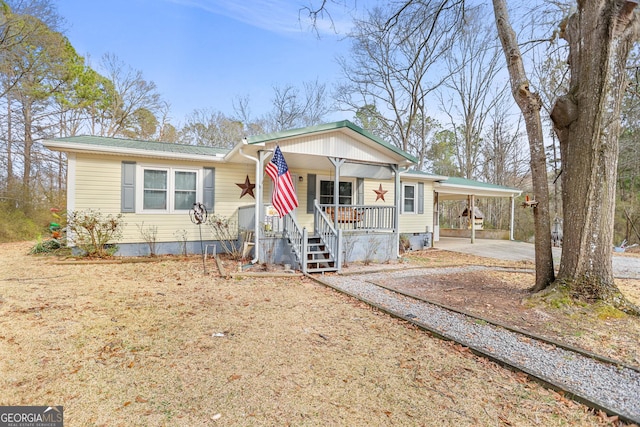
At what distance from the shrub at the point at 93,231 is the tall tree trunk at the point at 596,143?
9.45 metres

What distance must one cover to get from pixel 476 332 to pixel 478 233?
16817 mm

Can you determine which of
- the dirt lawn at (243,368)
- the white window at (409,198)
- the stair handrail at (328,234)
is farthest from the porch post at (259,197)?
the white window at (409,198)

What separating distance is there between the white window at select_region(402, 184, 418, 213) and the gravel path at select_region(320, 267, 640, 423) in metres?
7.66

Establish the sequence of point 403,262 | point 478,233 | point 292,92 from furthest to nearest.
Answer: point 292,92 → point 478,233 → point 403,262

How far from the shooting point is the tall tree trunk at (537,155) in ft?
15.8

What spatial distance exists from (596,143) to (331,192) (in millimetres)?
7206

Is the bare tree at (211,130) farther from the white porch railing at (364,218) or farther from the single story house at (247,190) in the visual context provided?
the white porch railing at (364,218)

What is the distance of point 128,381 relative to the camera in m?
2.38

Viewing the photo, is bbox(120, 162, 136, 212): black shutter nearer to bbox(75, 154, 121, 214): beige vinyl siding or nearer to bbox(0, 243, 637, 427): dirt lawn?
bbox(75, 154, 121, 214): beige vinyl siding

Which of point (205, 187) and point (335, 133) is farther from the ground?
point (335, 133)

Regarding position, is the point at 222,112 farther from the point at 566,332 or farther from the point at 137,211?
the point at 566,332

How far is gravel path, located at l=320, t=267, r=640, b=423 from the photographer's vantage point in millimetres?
2256

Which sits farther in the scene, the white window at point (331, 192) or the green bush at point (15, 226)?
the green bush at point (15, 226)

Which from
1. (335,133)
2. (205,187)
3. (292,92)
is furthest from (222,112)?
(335,133)
